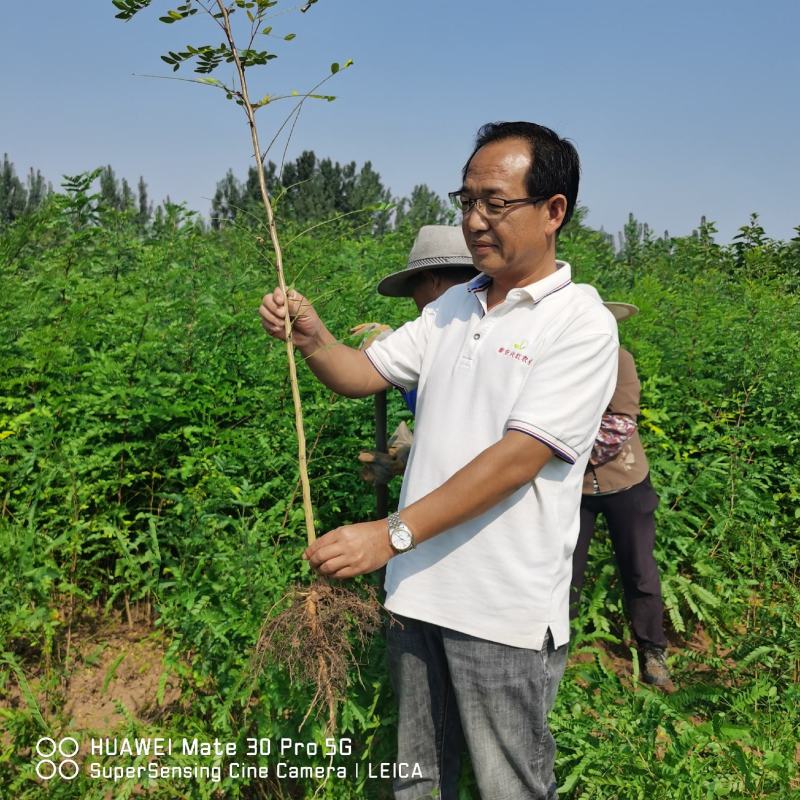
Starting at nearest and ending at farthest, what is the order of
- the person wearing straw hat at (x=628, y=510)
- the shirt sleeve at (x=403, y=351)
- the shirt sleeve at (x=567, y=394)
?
the shirt sleeve at (x=567, y=394) → the shirt sleeve at (x=403, y=351) → the person wearing straw hat at (x=628, y=510)

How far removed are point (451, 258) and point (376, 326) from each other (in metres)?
0.37

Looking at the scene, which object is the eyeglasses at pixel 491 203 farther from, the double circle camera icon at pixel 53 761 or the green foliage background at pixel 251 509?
the double circle camera icon at pixel 53 761

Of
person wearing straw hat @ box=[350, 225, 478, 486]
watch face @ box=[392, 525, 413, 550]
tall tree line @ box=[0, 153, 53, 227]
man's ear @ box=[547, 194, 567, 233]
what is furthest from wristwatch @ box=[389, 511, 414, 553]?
tall tree line @ box=[0, 153, 53, 227]

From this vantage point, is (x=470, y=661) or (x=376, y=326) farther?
(x=376, y=326)

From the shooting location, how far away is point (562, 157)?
6.23 feet

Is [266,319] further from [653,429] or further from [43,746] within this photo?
[653,429]

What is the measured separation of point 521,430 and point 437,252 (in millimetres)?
1081

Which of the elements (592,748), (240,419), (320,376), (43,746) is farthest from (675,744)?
(240,419)

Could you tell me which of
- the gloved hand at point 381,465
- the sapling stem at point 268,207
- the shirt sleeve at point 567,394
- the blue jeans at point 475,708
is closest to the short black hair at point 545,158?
the shirt sleeve at point 567,394

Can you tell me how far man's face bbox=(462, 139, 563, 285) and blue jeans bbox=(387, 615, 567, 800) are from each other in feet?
3.18

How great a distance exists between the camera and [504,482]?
5.66ft

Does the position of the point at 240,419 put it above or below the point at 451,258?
below

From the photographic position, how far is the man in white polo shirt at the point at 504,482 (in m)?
1.75

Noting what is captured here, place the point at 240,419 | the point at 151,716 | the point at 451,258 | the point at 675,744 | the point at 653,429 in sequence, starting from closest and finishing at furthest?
the point at 675,744 → the point at 451,258 → the point at 151,716 → the point at 240,419 → the point at 653,429
